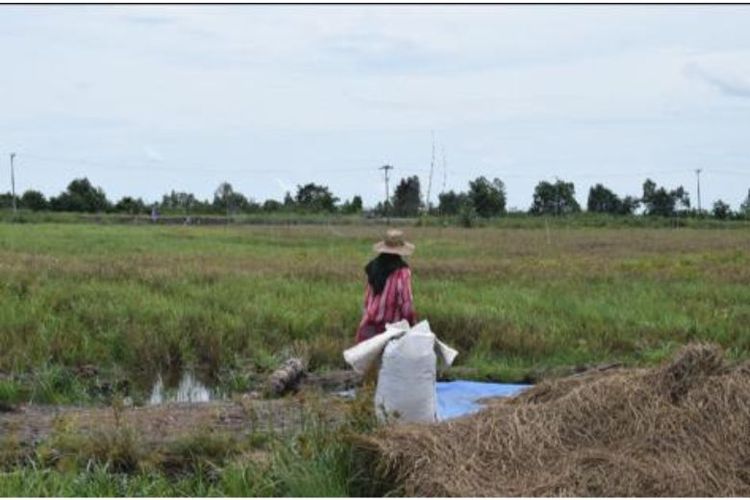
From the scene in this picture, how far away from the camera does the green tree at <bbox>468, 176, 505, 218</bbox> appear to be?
65.2 meters

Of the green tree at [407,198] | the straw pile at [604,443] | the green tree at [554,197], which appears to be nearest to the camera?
the straw pile at [604,443]

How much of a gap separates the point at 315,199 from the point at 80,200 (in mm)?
15676

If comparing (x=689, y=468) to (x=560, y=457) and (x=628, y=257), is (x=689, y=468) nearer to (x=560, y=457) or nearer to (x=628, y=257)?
(x=560, y=457)

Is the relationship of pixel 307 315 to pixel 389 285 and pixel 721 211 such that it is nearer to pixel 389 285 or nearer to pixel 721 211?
pixel 389 285

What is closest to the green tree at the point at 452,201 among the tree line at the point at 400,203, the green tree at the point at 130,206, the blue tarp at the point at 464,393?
the tree line at the point at 400,203

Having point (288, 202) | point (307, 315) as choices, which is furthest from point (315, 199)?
point (307, 315)

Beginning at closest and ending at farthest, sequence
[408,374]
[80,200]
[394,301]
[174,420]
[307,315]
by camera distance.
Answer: [408,374]
[174,420]
[394,301]
[307,315]
[80,200]

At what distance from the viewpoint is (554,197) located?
7325cm

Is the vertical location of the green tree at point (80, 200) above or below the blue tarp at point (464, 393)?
above

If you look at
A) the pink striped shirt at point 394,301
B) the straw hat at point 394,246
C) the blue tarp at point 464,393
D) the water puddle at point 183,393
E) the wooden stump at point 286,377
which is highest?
the straw hat at point 394,246

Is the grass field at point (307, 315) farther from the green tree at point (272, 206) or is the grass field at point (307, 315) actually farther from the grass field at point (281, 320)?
the green tree at point (272, 206)

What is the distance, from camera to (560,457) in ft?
14.3

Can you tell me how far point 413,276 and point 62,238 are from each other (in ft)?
47.5

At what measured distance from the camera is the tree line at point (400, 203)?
6212 centimetres
